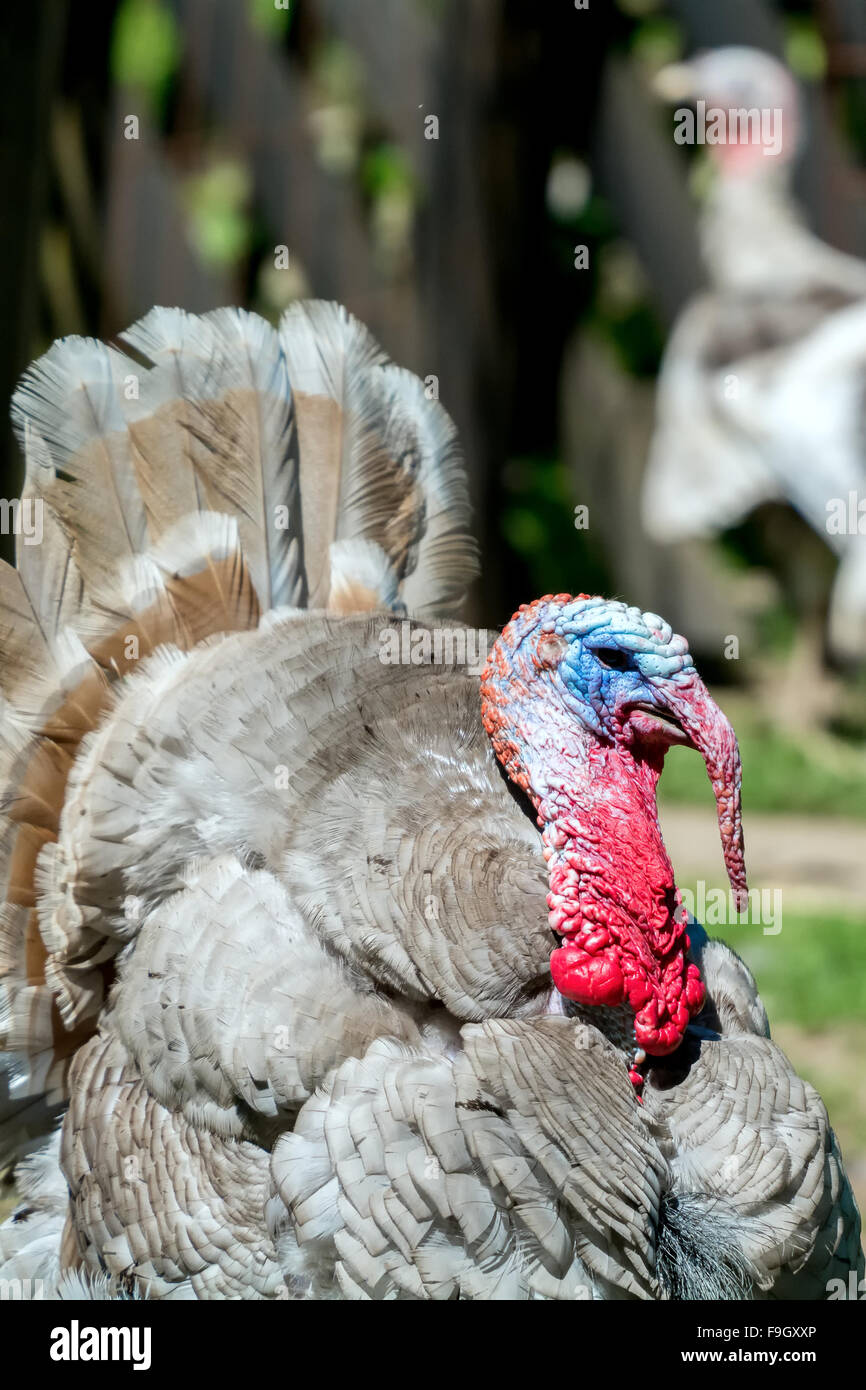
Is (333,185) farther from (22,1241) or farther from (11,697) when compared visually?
(22,1241)

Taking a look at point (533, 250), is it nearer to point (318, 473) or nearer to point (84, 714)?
point (318, 473)

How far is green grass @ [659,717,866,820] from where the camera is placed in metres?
6.03

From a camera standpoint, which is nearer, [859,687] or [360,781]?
[360,781]

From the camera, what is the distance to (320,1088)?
2.29 m

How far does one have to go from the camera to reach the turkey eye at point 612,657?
239cm

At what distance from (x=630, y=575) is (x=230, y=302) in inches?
106

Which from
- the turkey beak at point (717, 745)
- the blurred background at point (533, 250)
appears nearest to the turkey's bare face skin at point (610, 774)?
the turkey beak at point (717, 745)

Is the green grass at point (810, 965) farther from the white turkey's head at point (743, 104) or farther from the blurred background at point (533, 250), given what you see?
the white turkey's head at point (743, 104)

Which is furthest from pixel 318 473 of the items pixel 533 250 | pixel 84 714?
pixel 533 250

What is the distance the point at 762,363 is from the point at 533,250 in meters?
1.12

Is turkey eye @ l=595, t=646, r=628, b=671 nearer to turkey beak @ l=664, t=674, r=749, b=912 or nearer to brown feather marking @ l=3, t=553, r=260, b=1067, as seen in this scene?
turkey beak @ l=664, t=674, r=749, b=912

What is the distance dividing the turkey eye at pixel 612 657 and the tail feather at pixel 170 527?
2.57ft

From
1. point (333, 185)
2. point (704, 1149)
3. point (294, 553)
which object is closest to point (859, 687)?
point (333, 185)

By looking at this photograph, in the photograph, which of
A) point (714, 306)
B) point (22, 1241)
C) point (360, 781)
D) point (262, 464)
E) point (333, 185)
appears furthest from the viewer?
point (714, 306)
